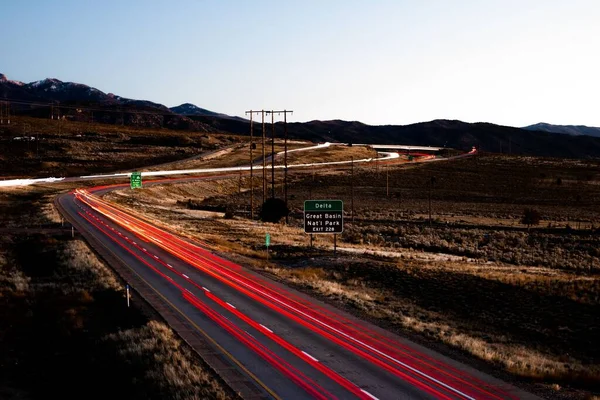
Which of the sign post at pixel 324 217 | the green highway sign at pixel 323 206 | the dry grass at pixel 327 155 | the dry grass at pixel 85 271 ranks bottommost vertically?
the dry grass at pixel 85 271

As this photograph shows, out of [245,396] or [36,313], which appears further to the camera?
[36,313]

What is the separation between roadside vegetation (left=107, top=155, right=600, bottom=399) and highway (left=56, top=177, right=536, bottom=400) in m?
1.58

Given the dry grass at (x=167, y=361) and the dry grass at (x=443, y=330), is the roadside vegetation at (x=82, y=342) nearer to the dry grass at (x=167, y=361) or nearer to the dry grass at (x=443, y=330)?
the dry grass at (x=167, y=361)

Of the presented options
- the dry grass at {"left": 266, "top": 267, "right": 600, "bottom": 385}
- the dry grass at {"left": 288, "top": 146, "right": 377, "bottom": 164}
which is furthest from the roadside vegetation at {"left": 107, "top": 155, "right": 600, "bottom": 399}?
the dry grass at {"left": 288, "top": 146, "right": 377, "bottom": 164}

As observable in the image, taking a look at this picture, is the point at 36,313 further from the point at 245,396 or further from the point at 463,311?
the point at 463,311

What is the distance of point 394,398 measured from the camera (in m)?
16.7

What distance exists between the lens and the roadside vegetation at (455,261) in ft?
79.4

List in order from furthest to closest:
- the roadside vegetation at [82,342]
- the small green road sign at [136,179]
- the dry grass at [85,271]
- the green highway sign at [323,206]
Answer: the small green road sign at [136,179] < the green highway sign at [323,206] < the dry grass at [85,271] < the roadside vegetation at [82,342]

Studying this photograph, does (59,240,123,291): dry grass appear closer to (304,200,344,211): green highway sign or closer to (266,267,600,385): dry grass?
(266,267,600,385): dry grass

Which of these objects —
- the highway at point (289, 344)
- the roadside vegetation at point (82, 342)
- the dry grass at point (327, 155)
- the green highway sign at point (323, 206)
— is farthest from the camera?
the dry grass at point (327, 155)

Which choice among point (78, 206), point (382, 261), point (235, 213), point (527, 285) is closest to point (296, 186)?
point (235, 213)

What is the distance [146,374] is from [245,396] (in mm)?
3660

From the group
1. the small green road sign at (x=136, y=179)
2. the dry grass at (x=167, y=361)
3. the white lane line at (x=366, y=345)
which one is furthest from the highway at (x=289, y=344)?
the small green road sign at (x=136, y=179)

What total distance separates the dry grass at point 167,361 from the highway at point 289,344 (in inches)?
36.1
